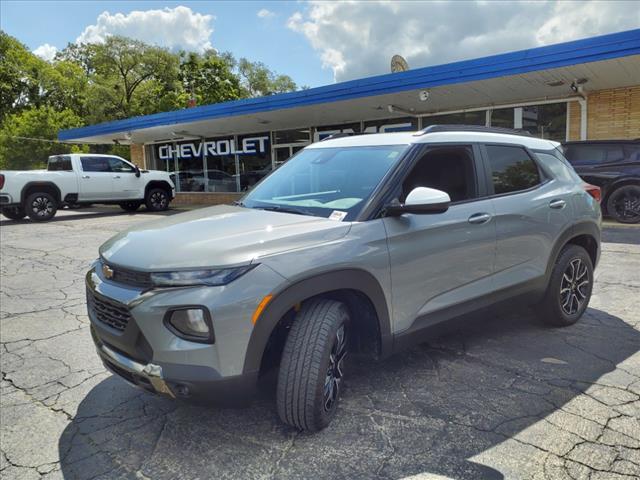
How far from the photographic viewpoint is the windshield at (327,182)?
3119mm

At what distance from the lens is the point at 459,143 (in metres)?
3.60

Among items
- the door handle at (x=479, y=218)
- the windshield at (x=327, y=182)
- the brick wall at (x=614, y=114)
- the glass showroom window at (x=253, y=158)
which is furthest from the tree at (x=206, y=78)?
the door handle at (x=479, y=218)

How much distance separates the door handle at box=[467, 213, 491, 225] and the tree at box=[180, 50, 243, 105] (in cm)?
4616

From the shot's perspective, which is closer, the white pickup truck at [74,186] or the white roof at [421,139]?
the white roof at [421,139]

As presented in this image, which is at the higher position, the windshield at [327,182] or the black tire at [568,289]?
the windshield at [327,182]

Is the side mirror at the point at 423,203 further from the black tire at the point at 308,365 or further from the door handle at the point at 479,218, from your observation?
the black tire at the point at 308,365

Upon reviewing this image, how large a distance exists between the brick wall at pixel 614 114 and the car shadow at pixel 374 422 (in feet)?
34.8

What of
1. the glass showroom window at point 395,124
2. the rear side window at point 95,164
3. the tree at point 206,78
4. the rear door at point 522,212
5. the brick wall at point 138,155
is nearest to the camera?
the rear door at point 522,212

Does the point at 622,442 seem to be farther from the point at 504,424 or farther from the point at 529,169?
the point at 529,169

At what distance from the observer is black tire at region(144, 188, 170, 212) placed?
17.2 m

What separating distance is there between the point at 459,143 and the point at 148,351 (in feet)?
8.44

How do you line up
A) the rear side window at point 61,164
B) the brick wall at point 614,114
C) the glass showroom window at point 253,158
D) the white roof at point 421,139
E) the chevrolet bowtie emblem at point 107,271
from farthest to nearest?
the glass showroom window at point 253,158 < the rear side window at point 61,164 < the brick wall at point 614,114 < the white roof at point 421,139 < the chevrolet bowtie emblem at point 107,271

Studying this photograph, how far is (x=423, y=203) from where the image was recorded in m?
2.87

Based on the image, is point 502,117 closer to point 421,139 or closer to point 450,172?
point 450,172
